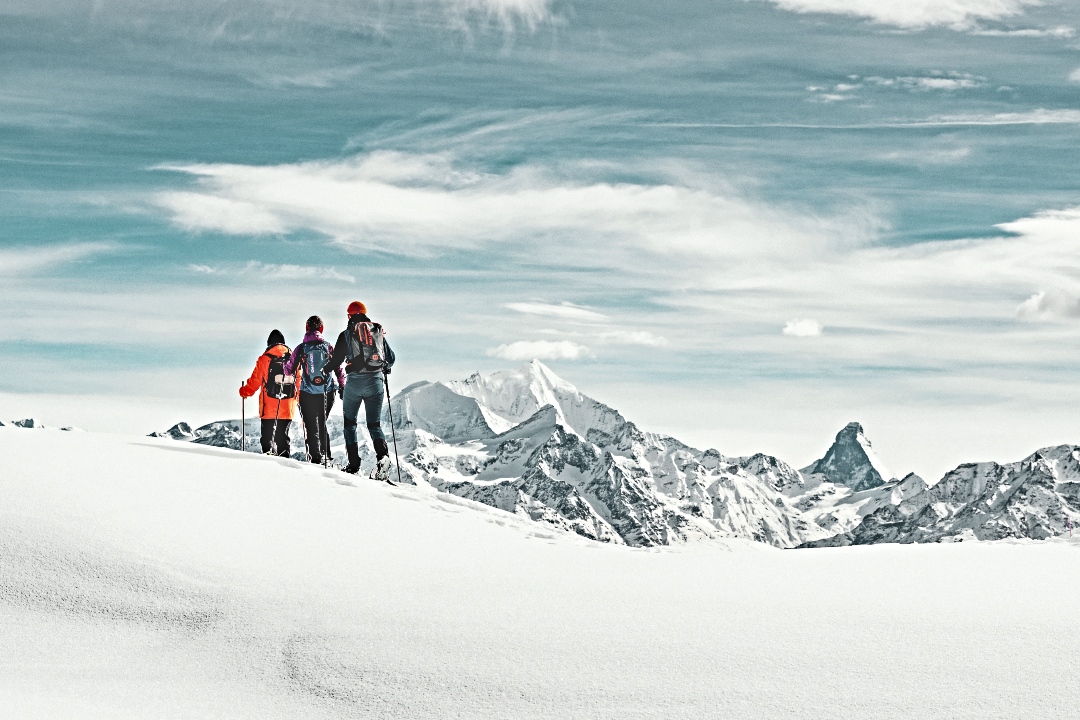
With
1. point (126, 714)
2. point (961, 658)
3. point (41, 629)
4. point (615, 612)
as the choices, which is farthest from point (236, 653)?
point (961, 658)

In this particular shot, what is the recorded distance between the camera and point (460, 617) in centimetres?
1207

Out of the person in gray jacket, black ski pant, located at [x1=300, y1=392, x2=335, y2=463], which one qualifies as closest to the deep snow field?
the person in gray jacket

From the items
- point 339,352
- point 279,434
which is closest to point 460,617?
point 339,352

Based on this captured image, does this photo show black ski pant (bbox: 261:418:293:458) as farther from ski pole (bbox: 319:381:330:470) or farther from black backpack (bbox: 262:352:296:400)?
ski pole (bbox: 319:381:330:470)

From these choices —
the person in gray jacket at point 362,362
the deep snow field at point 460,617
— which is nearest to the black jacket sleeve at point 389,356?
the person in gray jacket at point 362,362

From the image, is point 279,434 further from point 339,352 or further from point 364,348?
point 364,348

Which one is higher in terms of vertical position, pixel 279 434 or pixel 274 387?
pixel 274 387

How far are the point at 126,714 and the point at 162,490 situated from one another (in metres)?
7.97

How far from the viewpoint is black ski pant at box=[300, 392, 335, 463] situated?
23.4 metres

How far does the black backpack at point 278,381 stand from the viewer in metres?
23.7

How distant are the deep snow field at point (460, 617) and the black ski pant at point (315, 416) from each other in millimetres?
5130

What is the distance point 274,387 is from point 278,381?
0.17 meters

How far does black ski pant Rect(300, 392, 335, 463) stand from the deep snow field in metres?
5.13

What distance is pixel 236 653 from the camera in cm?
1130
